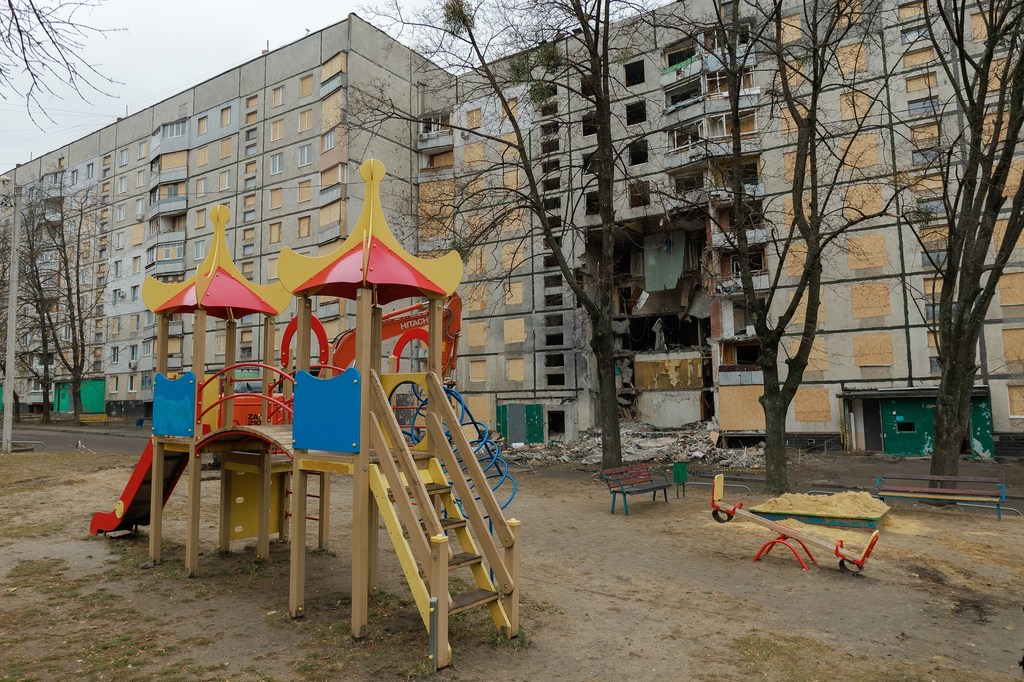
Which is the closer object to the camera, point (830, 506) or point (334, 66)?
point (830, 506)

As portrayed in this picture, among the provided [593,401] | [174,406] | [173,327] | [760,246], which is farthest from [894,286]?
[173,327]

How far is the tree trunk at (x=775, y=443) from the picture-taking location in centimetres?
1374

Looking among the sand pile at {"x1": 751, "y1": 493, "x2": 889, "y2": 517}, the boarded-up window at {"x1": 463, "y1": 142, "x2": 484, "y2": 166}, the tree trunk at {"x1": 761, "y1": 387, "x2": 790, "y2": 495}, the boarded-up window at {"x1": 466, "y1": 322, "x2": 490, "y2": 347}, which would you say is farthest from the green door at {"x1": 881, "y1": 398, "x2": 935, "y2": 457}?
the boarded-up window at {"x1": 463, "y1": 142, "x2": 484, "y2": 166}

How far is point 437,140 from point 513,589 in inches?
1385

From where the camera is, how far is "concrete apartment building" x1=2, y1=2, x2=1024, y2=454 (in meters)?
25.8

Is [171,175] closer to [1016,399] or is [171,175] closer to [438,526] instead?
[438,526]

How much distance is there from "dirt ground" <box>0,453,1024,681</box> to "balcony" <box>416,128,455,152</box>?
100 feet

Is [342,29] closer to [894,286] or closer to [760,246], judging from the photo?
[760,246]

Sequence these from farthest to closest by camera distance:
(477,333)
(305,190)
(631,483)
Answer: (305,190), (477,333), (631,483)

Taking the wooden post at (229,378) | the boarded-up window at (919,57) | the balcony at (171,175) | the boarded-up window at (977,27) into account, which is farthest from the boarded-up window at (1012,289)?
the balcony at (171,175)

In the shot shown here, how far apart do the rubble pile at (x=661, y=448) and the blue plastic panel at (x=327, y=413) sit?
Answer: 18.6 m

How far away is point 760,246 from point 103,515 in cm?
2729

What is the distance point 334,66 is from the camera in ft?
124

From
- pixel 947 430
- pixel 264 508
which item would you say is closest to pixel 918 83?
pixel 947 430
